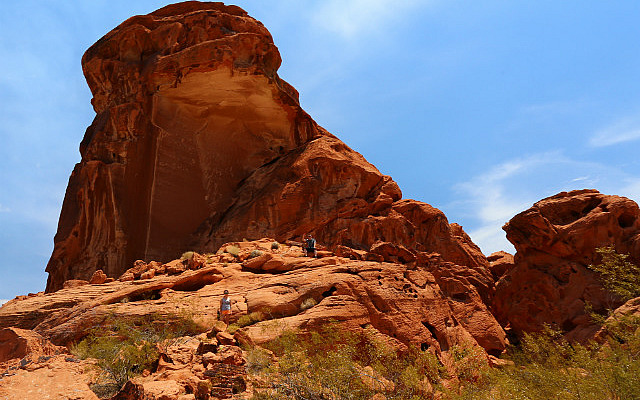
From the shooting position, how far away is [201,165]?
101 feet

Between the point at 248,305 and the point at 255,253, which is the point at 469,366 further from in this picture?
the point at 255,253

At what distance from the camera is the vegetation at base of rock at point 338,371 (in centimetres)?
1008

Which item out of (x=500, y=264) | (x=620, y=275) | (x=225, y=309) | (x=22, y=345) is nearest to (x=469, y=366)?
(x=620, y=275)

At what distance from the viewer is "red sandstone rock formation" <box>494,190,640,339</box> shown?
84.5 feet

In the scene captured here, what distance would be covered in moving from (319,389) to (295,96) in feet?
88.6

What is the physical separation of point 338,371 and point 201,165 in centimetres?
2252

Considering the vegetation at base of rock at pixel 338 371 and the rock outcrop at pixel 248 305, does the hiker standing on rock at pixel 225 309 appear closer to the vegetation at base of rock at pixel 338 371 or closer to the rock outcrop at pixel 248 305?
the rock outcrop at pixel 248 305

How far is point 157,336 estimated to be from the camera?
1410cm

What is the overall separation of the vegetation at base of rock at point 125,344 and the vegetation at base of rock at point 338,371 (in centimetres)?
284

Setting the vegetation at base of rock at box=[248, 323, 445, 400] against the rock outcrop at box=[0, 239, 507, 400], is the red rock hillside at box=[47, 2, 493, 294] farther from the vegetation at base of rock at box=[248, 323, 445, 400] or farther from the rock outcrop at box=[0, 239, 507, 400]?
the vegetation at base of rock at box=[248, 323, 445, 400]

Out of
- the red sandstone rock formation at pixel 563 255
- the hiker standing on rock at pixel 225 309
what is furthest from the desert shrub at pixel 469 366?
the red sandstone rock formation at pixel 563 255

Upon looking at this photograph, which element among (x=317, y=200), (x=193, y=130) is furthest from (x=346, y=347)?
(x=193, y=130)

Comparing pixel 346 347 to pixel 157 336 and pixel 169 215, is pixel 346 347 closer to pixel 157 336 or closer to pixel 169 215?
pixel 157 336

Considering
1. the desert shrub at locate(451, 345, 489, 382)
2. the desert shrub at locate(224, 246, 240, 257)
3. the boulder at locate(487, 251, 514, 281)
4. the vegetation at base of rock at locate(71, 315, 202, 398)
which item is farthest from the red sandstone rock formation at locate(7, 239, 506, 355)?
the boulder at locate(487, 251, 514, 281)
